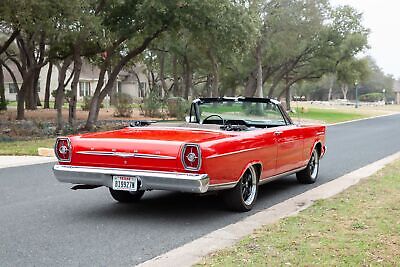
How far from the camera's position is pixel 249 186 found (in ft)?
25.9

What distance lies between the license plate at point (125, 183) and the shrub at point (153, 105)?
29.0 meters

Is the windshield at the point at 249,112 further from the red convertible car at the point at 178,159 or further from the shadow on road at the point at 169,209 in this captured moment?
the shadow on road at the point at 169,209

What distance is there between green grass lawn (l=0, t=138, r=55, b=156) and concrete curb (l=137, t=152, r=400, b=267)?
854 cm

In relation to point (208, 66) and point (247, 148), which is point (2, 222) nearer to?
point (247, 148)

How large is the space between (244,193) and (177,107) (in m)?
26.8

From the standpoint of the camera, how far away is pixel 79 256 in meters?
5.57

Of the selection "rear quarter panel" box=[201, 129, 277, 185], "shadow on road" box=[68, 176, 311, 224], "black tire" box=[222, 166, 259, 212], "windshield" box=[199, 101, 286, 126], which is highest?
"windshield" box=[199, 101, 286, 126]

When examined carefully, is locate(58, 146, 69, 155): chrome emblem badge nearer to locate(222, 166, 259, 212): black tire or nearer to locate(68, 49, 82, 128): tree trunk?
locate(222, 166, 259, 212): black tire

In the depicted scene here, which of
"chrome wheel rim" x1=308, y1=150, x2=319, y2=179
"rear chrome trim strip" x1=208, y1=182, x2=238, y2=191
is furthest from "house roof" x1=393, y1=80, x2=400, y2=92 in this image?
"rear chrome trim strip" x1=208, y1=182, x2=238, y2=191

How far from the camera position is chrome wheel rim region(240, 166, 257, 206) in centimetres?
778

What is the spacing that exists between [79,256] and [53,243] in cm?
60

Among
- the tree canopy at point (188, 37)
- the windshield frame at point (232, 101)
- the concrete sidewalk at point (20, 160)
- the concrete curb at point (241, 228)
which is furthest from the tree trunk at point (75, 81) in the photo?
the concrete curb at point (241, 228)

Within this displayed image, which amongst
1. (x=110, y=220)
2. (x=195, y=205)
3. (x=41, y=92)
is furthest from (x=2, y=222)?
(x=41, y=92)

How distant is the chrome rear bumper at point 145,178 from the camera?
6.65 metres
